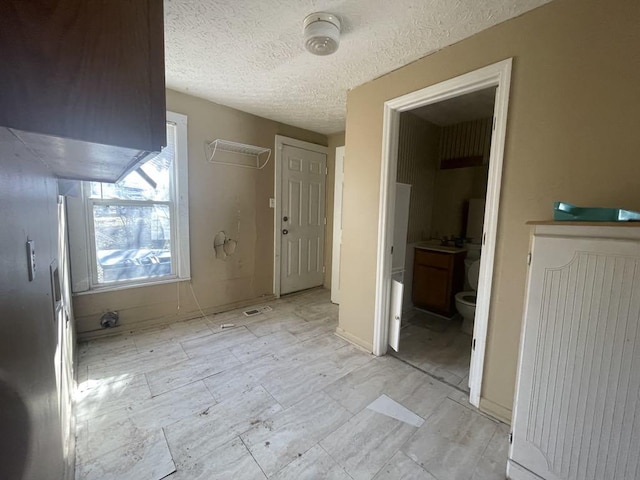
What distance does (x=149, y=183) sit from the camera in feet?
8.46

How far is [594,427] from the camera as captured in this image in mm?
1009

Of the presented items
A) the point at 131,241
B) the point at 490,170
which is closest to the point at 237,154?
the point at 131,241

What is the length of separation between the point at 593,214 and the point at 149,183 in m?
3.18

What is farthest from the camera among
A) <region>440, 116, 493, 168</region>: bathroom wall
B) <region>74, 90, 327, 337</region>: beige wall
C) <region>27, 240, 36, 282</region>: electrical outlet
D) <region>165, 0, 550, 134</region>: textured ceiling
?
<region>440, 116, 493, 168</region>: bathroom wall

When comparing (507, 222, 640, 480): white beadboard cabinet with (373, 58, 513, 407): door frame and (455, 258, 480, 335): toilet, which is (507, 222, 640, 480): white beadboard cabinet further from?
(455, 258, 480, 335): toilet

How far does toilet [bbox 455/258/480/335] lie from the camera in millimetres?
2630

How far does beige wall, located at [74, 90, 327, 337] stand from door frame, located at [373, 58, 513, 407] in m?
1.72

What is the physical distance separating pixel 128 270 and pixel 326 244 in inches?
99.8

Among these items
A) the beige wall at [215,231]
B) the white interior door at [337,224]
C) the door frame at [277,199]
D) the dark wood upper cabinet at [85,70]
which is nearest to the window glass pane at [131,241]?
the beige wall at [215,231]

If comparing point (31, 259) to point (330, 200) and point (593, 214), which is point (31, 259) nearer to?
point (593, 214)

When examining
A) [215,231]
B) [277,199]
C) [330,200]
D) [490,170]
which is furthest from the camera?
[330,200]

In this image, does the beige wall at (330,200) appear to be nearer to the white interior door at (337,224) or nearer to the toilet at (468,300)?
the white interior door at (337,224)

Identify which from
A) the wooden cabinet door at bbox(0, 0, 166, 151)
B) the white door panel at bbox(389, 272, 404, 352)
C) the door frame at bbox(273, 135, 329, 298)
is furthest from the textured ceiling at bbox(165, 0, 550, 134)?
the white door panel at bbox(389, 272, 404, 352)

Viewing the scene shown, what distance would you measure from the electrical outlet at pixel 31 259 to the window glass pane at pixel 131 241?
6.66 ft
